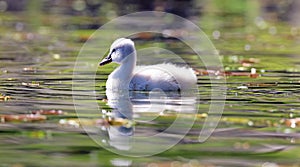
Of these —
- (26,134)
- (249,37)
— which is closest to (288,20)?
(249,37)

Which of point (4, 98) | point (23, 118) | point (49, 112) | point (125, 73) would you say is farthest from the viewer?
point (125, 73)

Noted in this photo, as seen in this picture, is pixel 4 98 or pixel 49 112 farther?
pixel 4 98

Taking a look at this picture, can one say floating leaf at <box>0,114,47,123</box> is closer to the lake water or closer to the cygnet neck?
the lake water

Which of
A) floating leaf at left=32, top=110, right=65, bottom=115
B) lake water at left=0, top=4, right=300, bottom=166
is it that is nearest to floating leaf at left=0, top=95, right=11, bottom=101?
lake water at left=0, top=4, right=300, bottom=166

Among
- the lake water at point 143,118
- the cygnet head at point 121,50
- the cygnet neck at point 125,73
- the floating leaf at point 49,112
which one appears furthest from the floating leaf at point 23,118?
the cygnet head at point 121,50

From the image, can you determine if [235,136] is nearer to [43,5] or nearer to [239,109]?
[239,109]

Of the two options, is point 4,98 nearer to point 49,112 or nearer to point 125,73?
point 49,112

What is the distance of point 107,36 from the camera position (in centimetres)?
1933

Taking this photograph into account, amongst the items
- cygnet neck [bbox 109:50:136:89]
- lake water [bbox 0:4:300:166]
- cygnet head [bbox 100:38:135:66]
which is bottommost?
lake water [bbox 0:4:300:166]

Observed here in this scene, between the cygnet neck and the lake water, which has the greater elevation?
the cygnet neck

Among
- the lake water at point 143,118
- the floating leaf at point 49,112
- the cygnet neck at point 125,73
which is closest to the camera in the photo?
the lake water at point 143,118

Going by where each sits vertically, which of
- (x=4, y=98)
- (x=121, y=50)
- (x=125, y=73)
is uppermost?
(x=121, y=50)

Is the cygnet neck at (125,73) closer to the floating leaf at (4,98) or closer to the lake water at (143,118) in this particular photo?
the lake water at (143,118)

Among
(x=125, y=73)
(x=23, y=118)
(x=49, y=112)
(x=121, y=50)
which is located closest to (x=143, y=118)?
(x=49, y=112)
